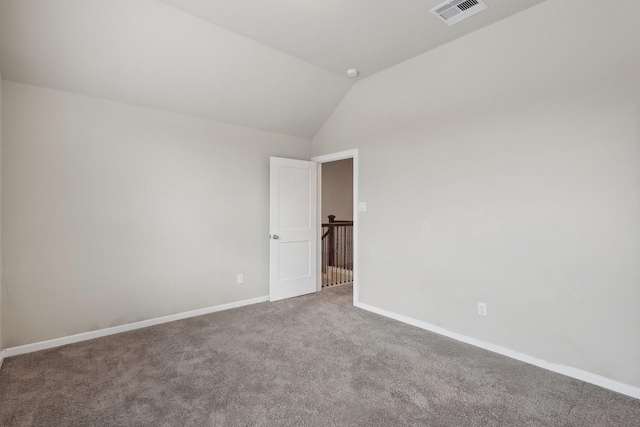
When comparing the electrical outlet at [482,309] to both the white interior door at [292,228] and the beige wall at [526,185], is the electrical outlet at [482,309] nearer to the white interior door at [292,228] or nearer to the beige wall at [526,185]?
the beige wall at [526,185]

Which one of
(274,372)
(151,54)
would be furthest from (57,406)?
(151,54)

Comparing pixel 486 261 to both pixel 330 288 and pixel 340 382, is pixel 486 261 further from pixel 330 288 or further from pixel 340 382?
pixel 330 288

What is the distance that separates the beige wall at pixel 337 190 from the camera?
778 cm

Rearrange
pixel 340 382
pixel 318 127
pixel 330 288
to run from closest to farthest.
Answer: pixel 340 382, pixel 318 127, pixel 330 288

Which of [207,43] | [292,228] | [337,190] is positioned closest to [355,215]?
[292,228]

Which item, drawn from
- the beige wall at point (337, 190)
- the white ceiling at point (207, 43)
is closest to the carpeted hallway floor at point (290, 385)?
the white ceiling at point (207, 43)

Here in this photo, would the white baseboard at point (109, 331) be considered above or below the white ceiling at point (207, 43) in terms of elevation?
below

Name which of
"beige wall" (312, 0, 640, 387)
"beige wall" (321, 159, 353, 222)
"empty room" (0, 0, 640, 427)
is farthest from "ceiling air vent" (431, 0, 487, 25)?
"beige wall" (321, 159, 353, 222)

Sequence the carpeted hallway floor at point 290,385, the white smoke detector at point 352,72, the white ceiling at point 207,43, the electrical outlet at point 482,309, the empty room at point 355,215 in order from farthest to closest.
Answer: the white smoke detector at point 352,72 → the electrical outlet at point 482,309 → the white ceiling at point 207,43 → the empty room at point 355,215 → the carpeted hallway floor at point 290,385

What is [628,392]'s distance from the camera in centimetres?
208

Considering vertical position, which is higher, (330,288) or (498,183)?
(498,183)

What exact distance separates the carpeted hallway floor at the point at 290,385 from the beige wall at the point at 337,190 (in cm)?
488

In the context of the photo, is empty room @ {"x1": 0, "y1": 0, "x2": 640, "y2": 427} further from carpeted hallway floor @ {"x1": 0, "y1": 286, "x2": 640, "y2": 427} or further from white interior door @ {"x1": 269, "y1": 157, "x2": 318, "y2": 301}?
white interior door @ {"x1": 269, "y1": 157, "x2": 318, "y2": 301}

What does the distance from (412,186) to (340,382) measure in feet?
6.86
